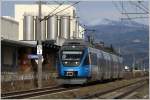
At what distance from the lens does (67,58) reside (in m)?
39.8

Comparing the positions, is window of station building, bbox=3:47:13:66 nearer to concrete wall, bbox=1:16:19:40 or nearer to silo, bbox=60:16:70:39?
concrete wall, bbox=1:16:19:40

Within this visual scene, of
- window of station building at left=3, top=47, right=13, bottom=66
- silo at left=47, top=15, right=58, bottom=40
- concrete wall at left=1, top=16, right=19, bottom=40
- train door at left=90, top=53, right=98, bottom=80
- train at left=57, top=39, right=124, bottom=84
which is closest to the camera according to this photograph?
train at left=57, top=39, right=124, bottom=84

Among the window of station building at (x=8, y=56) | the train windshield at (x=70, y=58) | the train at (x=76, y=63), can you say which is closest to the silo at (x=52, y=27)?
the window of station building at (x=8, y=56)

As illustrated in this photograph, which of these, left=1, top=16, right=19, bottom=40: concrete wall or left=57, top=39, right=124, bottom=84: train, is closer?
left=57, top=39, right=124, bottom=84: train

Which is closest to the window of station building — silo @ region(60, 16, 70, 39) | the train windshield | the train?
the train

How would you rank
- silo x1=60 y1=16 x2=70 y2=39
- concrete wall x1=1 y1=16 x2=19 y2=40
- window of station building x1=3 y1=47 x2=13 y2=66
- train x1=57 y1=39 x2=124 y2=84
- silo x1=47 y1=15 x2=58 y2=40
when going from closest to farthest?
train x1=57 y1=39 x2=124 y2=84, window of station building x1=3 y1=47 x2=13 y2=66, concrete wall x1=1 y1=16 x2=19 y2=40, silo x1=60 y1=16 x2=70 y2=39, silo x1=47 y1=15 x2=58 y2=40

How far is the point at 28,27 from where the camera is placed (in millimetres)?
116312

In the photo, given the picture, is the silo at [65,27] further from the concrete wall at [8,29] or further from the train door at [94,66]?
the train door at [94,66]

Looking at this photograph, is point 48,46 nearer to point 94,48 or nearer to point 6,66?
point 6,66

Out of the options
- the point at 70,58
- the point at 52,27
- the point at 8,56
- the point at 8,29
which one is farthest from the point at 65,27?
the point at 70,58

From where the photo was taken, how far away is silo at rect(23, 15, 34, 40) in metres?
115

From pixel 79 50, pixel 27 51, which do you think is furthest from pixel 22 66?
pixel 79 50

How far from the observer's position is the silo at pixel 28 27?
11524 cm

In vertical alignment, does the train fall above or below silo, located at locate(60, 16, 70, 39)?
below
